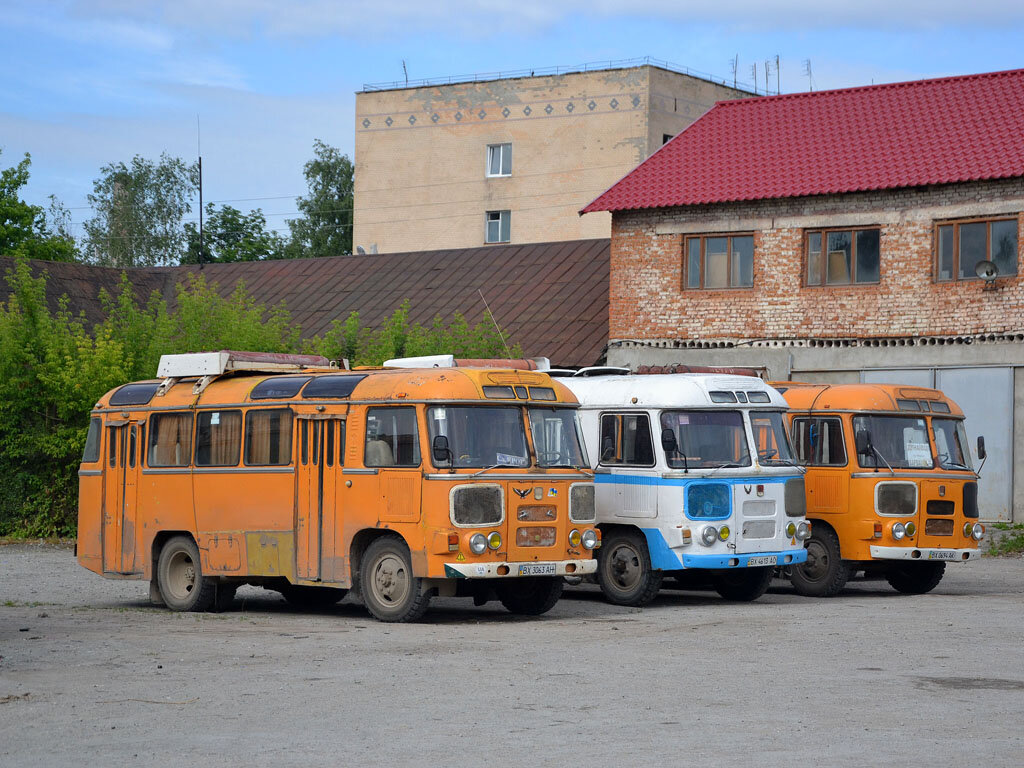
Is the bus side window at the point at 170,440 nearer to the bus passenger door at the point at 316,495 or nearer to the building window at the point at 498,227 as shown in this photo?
the bus passenger door at the point at 316,495

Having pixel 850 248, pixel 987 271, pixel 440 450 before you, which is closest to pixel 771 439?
pixel 440 450

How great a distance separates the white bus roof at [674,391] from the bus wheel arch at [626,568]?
147cm

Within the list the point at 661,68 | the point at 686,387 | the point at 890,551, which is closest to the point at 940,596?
the point at 890,551

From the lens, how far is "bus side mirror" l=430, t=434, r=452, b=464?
589 inches

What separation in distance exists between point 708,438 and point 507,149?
43649mm

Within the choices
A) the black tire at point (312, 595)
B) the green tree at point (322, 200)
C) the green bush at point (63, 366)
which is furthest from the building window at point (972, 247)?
the green tree at point (322, 200)

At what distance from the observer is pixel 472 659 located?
12234mm

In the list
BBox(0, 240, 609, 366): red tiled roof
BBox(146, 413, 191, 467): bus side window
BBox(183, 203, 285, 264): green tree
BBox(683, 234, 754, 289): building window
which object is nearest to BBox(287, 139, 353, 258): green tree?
BBox(183, 203, 285, 264): green tree

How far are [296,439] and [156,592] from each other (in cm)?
311

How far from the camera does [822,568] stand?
18.9 m

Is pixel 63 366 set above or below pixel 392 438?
above

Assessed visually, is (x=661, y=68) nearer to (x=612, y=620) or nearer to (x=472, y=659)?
(x=612, y=620)

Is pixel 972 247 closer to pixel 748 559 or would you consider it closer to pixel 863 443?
pixel 863 443

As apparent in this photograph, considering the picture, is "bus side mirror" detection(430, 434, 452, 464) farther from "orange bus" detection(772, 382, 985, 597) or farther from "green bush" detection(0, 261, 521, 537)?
"green bush" detection(0, 261, 521, 537)
